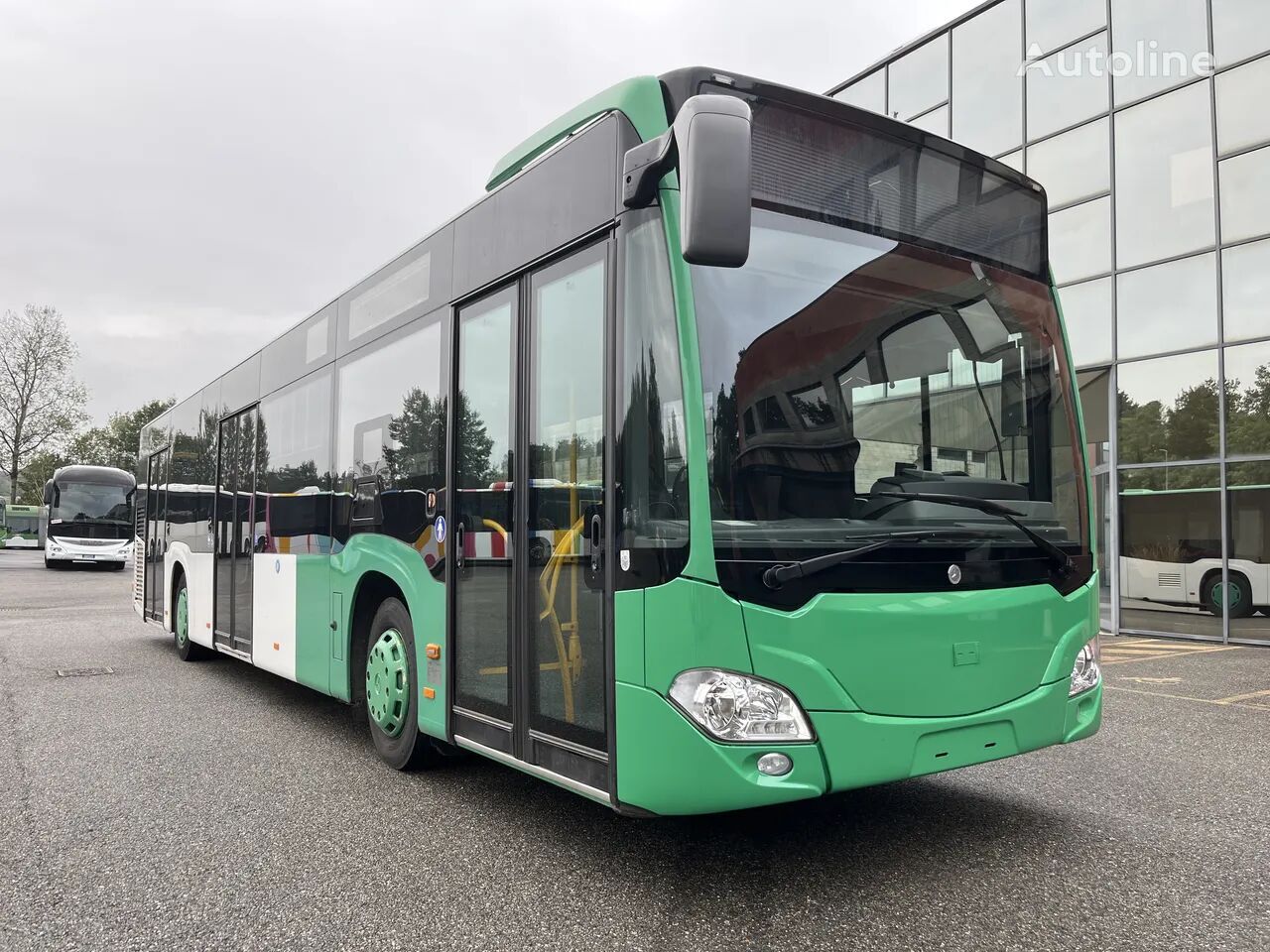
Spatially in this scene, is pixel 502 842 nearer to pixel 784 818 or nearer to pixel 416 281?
pixel 784 818

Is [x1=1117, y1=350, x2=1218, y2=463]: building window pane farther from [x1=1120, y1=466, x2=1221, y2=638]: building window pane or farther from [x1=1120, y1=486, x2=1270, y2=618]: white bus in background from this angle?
[x1=1120, y1=486, x2=1270, y2=618]: white bus in background

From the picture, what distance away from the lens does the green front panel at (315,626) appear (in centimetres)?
594

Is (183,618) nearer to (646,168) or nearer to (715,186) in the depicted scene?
(646,168)

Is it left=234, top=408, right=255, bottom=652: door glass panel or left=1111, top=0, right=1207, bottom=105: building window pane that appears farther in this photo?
left=1111, top=0, right=1207, bottom=105: building window pane

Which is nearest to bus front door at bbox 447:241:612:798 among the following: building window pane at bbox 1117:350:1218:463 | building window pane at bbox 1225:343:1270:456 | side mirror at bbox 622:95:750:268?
side mirror at bbox 622:95:750:268

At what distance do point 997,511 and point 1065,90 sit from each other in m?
13.4

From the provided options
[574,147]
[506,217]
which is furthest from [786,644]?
[506,217]

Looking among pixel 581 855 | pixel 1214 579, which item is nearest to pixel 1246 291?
pixel 1214 579

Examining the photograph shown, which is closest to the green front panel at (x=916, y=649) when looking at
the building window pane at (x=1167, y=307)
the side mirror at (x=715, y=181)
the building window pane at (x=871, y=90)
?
the side mirror at (x=715, y=181)

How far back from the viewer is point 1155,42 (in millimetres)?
13438

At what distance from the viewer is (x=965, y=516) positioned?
3578mm

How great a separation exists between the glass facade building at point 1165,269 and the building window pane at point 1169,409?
27 millimetres

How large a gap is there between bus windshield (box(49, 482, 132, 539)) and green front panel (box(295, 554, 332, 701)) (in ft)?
95.8

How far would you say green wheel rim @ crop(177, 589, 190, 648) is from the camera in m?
9.83
